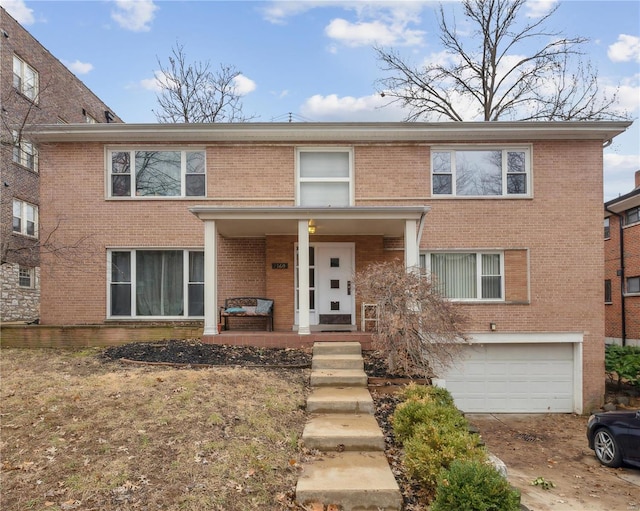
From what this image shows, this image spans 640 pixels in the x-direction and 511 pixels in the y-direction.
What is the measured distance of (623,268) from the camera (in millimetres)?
18641

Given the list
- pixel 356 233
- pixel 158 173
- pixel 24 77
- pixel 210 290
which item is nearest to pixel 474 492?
pixel 210 290

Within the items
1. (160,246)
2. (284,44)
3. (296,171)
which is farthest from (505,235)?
Answer: (160,246)

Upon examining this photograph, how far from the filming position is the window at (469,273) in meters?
12.5

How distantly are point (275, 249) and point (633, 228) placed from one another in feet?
50.7

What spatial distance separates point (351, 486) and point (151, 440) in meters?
2.19

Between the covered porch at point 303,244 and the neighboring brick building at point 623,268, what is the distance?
1194cm

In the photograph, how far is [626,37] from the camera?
548 inches

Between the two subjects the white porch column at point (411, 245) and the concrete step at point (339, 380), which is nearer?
the concrete step at point (339, 380)

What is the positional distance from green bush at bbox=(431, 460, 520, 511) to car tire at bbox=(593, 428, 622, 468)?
20.8 ft

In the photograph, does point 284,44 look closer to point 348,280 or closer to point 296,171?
point 296,171

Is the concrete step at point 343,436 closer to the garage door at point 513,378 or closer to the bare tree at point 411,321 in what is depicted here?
the bare tree at point 411,321

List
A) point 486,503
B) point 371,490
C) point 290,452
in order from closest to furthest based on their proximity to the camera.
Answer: point 486,503, point 371,490, point 290,452

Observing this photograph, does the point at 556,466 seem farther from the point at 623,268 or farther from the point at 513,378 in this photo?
the point at 623,268

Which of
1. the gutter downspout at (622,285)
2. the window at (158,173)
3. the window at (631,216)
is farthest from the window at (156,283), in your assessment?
the gutter downspout at (622,285)
